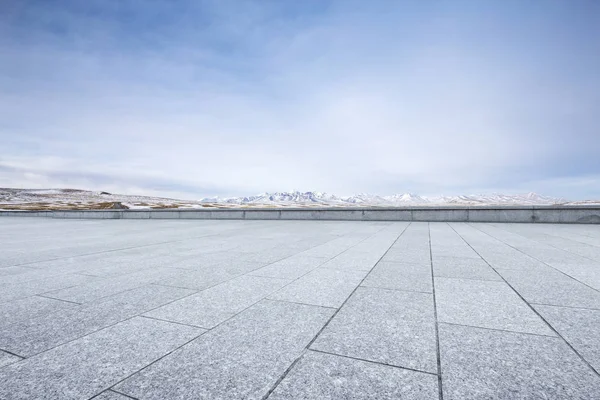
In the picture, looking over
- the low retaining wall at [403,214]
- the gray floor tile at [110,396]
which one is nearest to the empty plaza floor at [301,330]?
the gray floor tile at [110,396]

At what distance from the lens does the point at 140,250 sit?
819 centimetres

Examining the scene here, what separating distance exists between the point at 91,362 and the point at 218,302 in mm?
1613

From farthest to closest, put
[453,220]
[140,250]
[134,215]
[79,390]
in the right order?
[134,215] < [453,220] < [140,250] < [79,390]

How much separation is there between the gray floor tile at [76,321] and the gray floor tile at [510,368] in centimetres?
350

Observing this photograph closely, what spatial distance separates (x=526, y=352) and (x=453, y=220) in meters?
16.8

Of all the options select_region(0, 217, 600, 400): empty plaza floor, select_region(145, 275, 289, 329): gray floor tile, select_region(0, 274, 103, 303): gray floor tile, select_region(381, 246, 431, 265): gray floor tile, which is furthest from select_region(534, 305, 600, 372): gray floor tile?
select_region(0, 274, 103, 303): gray floor tile

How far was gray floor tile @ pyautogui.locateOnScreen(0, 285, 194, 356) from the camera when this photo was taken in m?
2.90

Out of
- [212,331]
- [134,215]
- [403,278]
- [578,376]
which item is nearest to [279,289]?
[212,331]

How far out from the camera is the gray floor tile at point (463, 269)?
5.27 m

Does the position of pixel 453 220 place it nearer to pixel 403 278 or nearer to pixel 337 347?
pixel 403 278

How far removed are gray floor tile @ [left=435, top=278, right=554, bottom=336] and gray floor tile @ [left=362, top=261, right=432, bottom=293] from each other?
260mm

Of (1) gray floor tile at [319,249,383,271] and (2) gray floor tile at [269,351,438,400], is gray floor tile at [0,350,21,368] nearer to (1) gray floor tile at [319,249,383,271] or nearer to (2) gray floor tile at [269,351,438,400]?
(2) gray floor tile at [269,351,438,400]

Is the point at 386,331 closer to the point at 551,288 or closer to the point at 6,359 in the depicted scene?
the point at 551,288

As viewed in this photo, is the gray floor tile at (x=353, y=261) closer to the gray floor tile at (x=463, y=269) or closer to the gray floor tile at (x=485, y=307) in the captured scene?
the gray floor tile at (x=463, y=269)
